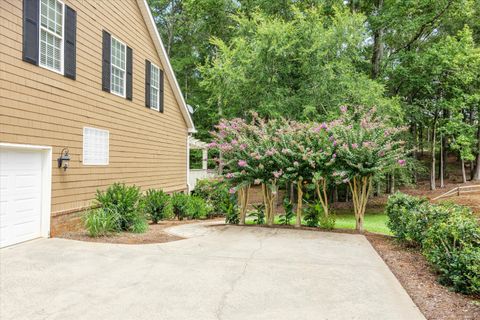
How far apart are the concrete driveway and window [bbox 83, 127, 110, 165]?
2455 millimetres

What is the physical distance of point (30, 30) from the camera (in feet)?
21.7

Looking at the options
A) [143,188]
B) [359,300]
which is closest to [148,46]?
[143,188]

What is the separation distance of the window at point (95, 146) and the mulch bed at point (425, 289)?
6775 mm

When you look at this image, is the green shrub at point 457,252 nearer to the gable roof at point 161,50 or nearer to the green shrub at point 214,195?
the green shrub at point 214,195

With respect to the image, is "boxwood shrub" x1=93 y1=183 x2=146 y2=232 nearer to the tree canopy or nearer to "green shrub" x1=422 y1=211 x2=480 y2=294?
"green shrub" x1=422 y1=211 x2=480 y2=294

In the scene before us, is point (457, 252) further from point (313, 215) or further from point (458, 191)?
point (458, 191)

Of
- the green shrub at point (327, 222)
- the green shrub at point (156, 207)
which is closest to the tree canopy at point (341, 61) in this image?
the green shrub at point (327, 222)

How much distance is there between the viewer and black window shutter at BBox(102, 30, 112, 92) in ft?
30.2

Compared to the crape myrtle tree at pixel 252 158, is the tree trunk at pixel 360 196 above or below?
below

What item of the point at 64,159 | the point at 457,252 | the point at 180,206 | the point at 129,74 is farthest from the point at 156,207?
the point at 457,252

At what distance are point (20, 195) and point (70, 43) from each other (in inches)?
137

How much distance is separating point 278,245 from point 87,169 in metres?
5.01

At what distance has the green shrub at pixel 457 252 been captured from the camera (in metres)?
4.04

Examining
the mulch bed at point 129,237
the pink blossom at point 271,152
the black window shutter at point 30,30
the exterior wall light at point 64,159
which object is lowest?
the mulch bed at point 129,237
